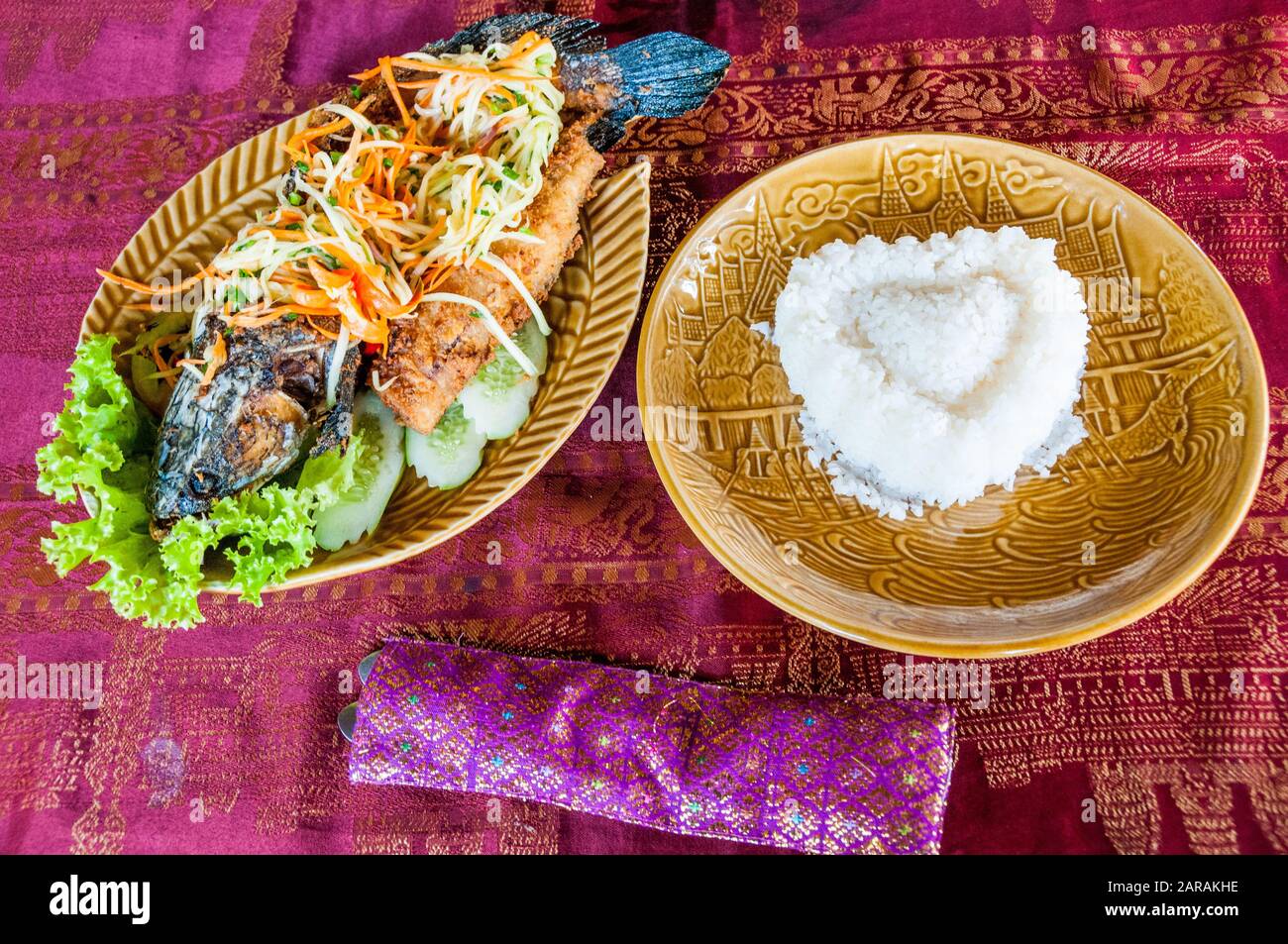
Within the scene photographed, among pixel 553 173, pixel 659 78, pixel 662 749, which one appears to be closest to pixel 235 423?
pixel 553 173

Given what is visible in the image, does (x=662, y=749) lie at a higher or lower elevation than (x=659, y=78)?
lower

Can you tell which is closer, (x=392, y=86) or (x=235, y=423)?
(x=235, y=423)

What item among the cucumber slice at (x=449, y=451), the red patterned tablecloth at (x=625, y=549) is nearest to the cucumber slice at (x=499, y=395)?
the cucumber slice at (x=449, y=451)

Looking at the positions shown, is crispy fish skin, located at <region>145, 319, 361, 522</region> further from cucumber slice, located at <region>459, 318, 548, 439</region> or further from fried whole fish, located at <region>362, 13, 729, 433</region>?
cucumber slice, located at <region>459, 318, 548, 439</region>

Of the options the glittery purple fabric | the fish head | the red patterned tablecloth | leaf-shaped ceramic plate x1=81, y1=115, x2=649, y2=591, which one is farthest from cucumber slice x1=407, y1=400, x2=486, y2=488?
the glittery purple fabric

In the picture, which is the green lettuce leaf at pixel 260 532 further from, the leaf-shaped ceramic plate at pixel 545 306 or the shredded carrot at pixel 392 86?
the shredded carrot at pixel 392 86

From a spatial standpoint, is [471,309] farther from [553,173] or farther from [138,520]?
[138,520]
